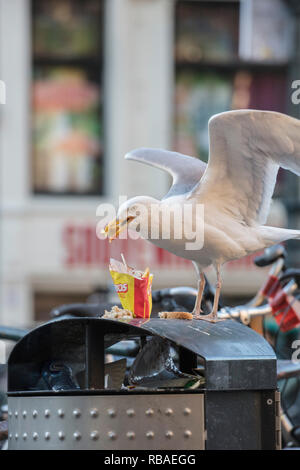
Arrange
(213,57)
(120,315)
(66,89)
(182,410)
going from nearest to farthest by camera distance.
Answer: (182,410)
(120,315)
(66,89)
(213,57)

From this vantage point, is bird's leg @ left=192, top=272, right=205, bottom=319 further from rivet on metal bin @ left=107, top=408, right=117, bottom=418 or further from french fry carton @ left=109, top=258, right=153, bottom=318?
rivet on metal bin @ left=107, top=408, right=117, bottom=418

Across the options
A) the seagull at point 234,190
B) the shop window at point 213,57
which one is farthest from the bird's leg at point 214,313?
the shop window at point 213,57

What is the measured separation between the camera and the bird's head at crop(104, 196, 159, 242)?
2.69 metres

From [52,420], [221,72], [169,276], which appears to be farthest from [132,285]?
[221,72]

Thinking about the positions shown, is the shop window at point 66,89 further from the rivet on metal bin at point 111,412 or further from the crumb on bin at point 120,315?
the rivet on metal bin at point 111,412

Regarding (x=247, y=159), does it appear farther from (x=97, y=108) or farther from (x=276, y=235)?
(x=97, y=108)

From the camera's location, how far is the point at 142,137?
12.0m

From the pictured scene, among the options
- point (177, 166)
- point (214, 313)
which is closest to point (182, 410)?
point (214, 313)

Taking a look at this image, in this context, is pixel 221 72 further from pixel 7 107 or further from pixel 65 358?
pixel 65 358

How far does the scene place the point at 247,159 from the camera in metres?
3.01

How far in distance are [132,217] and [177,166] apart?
0.54m

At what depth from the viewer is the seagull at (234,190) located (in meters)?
2.85

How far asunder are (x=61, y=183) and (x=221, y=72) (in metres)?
2.57
